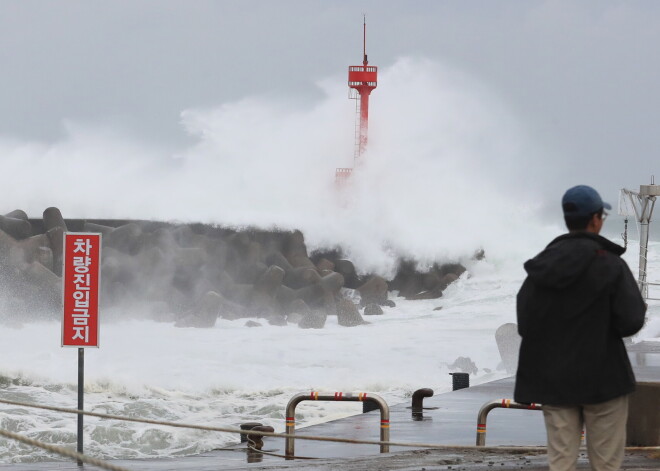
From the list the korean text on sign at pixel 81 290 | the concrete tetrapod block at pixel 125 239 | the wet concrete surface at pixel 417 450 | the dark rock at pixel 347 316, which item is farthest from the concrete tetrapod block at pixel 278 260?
the korean text on sign at pixel 81 290

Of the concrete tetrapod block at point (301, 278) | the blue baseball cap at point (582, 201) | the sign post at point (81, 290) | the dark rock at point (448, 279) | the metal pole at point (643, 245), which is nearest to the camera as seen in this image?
the blue baseball cap at point (582, 201)

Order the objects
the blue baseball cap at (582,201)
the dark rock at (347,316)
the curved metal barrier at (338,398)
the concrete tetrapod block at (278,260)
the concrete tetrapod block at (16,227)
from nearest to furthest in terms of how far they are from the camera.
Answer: the blue baseball cap at (582,201), the curved metal barrier at (338,398), the dark rock at (347,316), the concrete tetrapod block at (16,227), the concrete tetrapod block at (278,260)

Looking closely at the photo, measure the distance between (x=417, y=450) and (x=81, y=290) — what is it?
3122mm

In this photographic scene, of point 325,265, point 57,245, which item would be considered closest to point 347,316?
point 325,265

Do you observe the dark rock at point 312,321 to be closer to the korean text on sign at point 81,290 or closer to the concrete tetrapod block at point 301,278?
the concrete tetrapod block at point 301,278

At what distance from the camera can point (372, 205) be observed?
162 ft

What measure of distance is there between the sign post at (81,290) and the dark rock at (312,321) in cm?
2153

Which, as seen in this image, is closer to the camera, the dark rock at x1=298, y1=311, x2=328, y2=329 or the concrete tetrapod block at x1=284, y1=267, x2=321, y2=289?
the dark rock at x1=298, y1=311, x2=328, y2=329

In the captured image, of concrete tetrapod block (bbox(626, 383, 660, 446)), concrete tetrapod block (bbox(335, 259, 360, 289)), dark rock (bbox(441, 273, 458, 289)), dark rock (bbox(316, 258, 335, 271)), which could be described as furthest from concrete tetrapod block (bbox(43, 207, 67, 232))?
concrete tetrapod block (bbox(626, 383, 660, 446))

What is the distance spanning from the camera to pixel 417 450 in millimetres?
8367

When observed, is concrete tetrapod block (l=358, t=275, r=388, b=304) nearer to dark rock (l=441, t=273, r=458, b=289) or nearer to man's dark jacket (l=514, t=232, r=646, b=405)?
dark rock (l=441, t=273, r=458, b=289)

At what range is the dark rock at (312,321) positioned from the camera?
30984mm

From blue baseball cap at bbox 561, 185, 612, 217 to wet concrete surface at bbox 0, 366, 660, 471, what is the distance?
123 inches

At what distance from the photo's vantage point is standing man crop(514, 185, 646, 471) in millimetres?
3859
